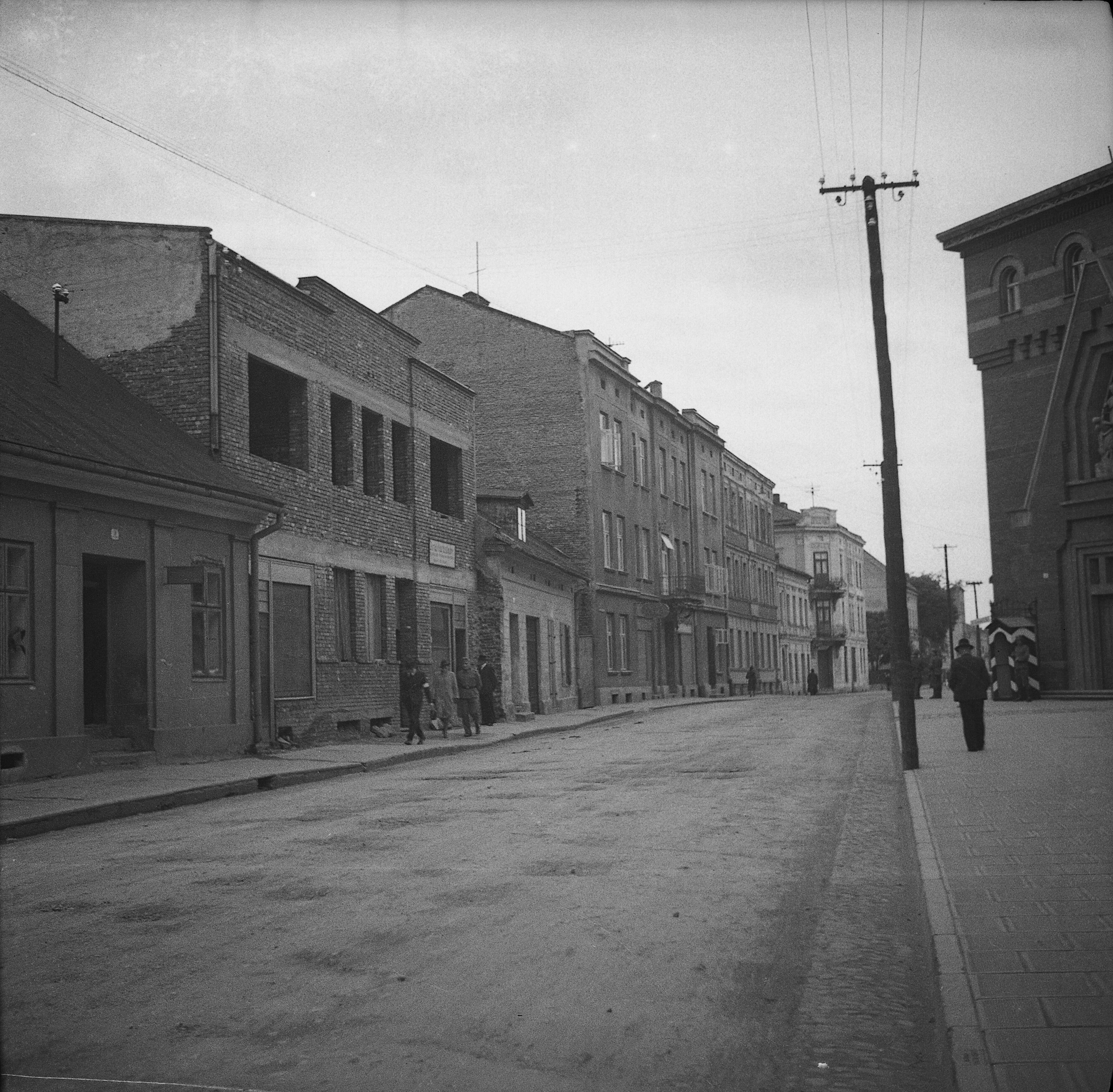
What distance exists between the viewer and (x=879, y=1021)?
5375 millimetres

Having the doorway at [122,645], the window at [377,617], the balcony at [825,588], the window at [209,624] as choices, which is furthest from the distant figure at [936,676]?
the balcony at [825,588]

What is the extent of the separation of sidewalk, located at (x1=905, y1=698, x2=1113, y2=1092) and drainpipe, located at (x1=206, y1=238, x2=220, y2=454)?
41.2ft

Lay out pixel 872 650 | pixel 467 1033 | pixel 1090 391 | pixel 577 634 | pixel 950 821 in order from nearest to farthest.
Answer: pixel 467 1033
pixel 950 821
pixel 1090 391
pixel 577 634
pixel 872 650

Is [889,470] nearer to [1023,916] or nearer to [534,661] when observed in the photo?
[1023,916]

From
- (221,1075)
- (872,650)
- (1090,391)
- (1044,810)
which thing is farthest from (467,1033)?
(872,650)

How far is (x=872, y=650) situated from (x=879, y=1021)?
4016 inches

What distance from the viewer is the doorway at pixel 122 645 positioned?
18234 millimetres

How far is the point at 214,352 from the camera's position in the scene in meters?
21.0

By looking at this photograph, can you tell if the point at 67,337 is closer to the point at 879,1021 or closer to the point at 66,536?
the point at 66,536

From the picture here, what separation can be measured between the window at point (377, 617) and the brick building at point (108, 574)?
Answer: 5387mm

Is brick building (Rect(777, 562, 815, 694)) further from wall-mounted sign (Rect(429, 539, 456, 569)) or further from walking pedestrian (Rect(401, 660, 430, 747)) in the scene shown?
walking pedestrian (Rect(401, 660, 430, 747))

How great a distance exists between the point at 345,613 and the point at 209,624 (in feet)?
18.2

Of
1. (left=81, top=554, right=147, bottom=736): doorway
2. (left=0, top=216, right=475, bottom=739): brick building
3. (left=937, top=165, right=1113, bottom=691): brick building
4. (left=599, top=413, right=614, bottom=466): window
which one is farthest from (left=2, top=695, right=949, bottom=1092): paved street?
(left=599, top=413, right=614, bottom=466): window

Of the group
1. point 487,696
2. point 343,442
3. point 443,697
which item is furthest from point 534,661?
point 343,442
